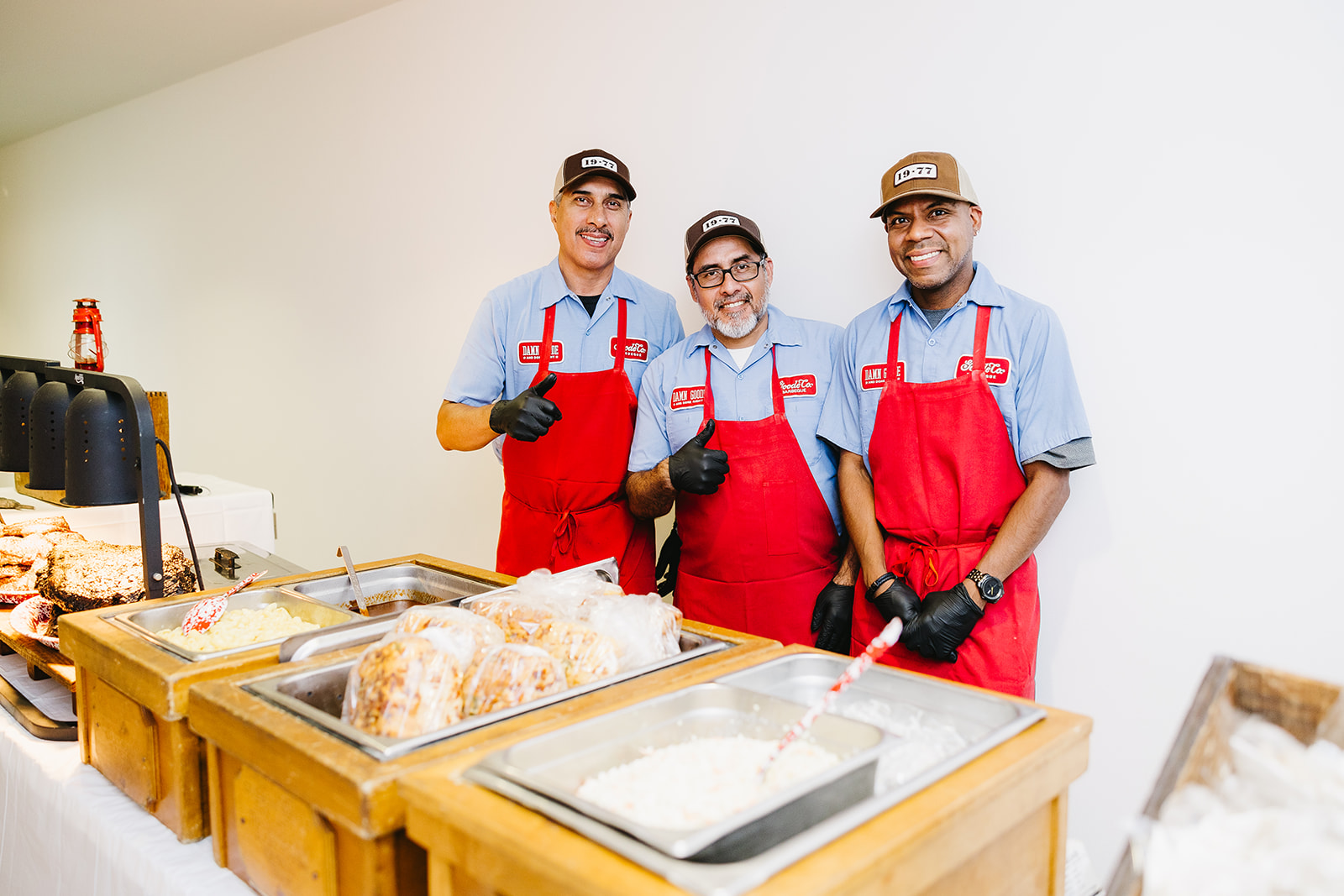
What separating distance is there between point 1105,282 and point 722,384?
1.06m

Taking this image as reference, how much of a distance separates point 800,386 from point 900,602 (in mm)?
654

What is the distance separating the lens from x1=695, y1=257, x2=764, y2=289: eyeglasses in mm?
2312

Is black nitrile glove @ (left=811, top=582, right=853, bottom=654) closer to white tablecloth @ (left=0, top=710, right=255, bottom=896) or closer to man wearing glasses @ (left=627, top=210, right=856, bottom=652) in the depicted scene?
man wearing glasses @ (left=627, top=210, right=856, bottom=652)

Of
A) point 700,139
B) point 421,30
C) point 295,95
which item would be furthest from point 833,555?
point 295,95

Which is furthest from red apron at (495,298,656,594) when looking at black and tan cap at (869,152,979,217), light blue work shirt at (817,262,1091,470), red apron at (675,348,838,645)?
black and tan cap at (869,152,979,217)

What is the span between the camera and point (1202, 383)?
206 cm

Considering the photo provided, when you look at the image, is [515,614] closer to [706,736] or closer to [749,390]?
[706,736]

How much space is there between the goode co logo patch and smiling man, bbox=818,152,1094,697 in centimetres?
93

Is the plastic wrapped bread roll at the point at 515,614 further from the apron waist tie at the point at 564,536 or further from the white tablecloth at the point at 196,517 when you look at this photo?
the white tablecloth at the point at 196,517

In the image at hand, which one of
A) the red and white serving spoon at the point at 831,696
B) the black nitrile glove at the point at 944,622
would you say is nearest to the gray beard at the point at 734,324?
the black nitrile glove at the point at 944,622

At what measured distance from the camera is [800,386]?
2271 millimetres

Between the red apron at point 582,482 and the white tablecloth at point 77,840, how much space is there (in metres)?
1.22

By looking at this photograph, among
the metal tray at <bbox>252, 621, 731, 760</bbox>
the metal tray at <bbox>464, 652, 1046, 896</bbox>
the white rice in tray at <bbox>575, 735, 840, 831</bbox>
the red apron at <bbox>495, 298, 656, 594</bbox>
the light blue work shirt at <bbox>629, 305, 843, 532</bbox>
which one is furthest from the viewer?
the red apron at <bbox>495, 298, 656, 594</bbox>

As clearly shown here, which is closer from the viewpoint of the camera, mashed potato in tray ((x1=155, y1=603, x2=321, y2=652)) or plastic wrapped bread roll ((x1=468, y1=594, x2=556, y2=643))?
plastic wrapped bread roll ((x1=468, y1=594, x2=556, y2=643))
